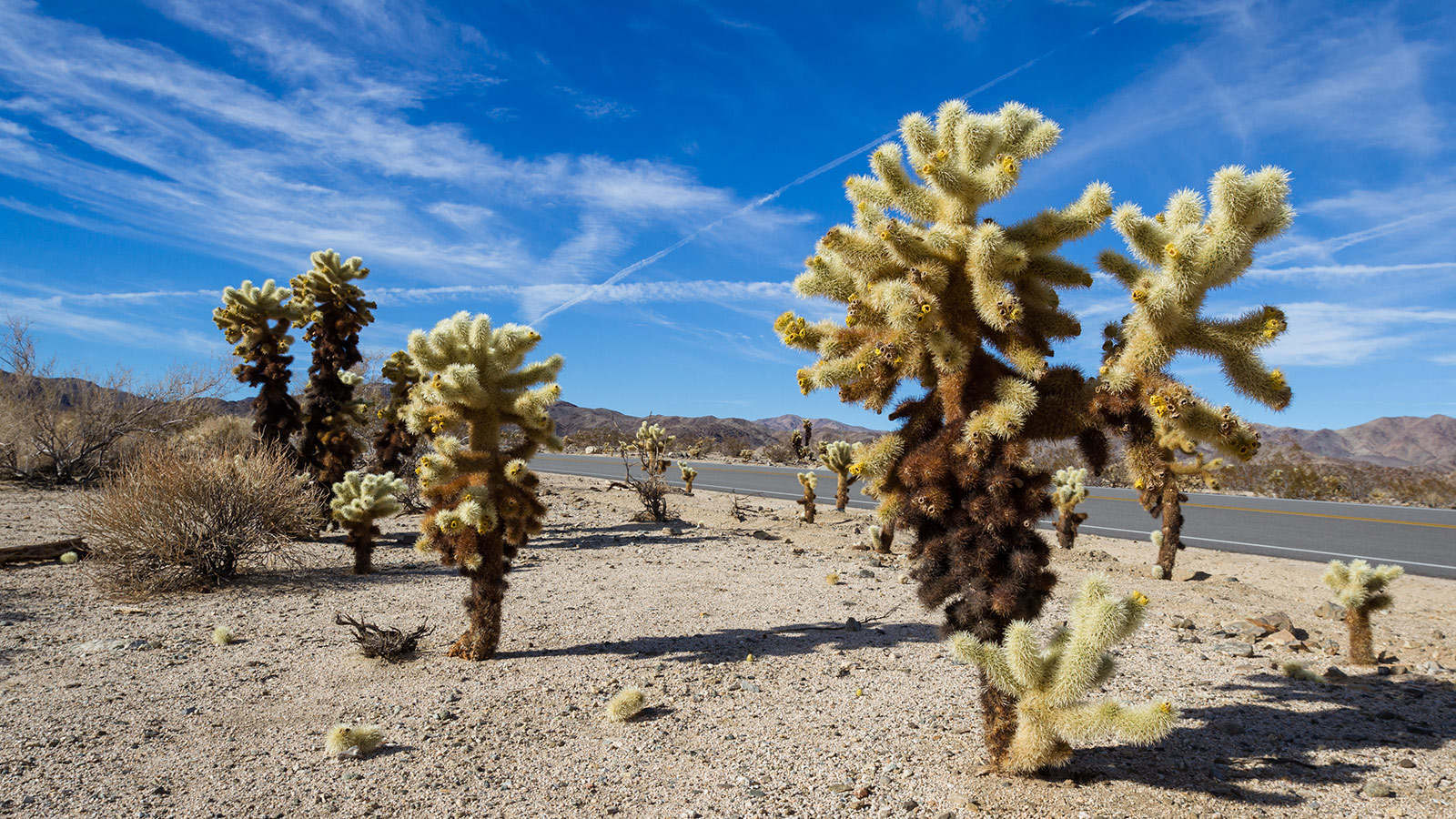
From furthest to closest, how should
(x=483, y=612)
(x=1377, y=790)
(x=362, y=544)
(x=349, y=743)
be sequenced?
1. (x=362, y=544)
2. (x=483, y=612)
3. (x=349, y=743)
4. (x=1377, y=790)

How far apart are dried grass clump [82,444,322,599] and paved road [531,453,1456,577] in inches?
473

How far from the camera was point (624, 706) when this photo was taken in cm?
448

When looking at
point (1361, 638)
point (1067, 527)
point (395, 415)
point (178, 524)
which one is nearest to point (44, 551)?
point (178, 524)

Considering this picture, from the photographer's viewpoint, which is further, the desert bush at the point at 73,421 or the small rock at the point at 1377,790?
the desert bush at the point at 73,421

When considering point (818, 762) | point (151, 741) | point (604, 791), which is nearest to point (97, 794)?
point (151, 741)

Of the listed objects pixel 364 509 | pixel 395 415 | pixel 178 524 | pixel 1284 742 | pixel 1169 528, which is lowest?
pixel 1284 742

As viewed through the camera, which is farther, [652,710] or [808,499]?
[808,499]

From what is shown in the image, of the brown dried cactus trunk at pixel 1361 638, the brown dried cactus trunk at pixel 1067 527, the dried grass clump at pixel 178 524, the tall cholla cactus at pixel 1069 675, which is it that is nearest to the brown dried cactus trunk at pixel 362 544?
the dried grass clump at pixel 178 524

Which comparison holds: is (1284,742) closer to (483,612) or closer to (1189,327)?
(1189,327)

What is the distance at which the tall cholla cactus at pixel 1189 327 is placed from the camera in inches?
119

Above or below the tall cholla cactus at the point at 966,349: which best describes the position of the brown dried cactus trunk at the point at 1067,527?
below

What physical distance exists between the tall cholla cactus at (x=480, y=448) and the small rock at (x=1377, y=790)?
5.02 meters

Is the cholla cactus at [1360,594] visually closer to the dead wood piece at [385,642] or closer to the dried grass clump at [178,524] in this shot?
the dead wood piece at [385,642]

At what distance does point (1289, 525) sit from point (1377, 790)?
1397cm
